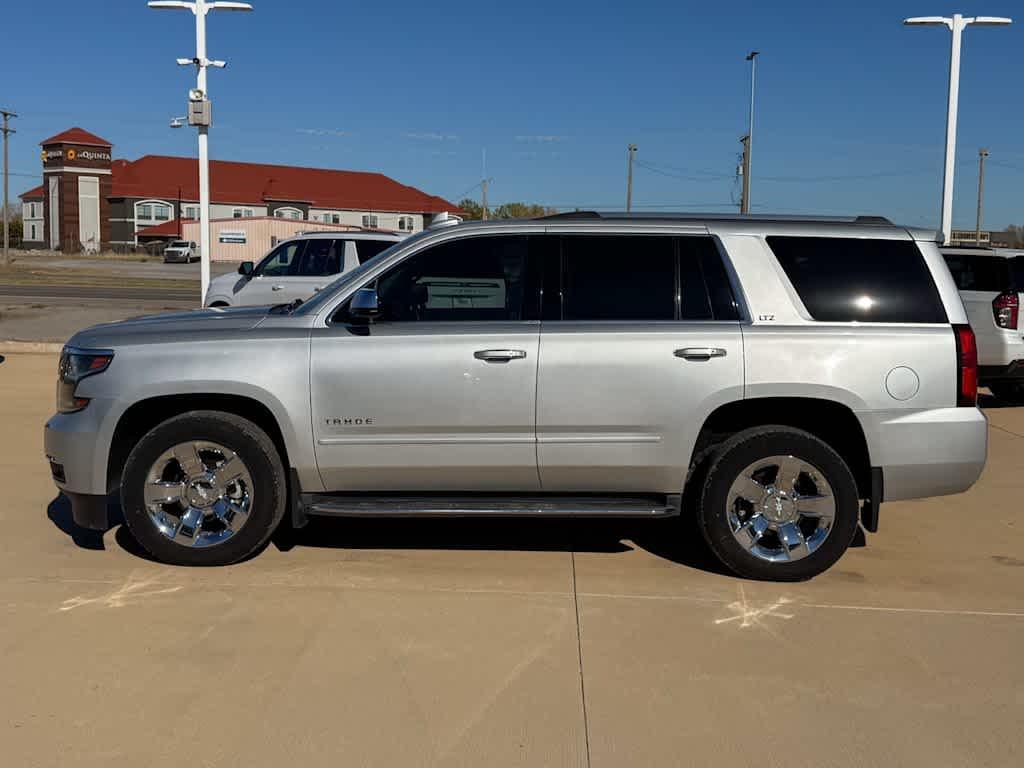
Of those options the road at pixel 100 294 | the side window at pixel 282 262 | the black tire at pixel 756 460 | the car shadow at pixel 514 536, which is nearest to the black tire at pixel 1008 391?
the car shadow at pixel 514 536

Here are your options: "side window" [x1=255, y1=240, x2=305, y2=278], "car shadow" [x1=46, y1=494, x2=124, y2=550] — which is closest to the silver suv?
"car shadow" [x1=46, y1=494, x2=124, y2=550]

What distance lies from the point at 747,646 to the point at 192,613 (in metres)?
2.59

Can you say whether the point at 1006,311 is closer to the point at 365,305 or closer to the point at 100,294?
the point at 365,305

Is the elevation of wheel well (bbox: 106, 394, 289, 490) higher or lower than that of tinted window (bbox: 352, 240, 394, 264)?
lower

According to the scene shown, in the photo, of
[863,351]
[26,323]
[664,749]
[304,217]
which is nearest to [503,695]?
[664,749]

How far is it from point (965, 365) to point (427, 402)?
2.80m

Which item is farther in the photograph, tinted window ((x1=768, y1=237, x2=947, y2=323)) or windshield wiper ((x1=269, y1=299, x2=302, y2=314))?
windshield wiper ((x1=269, y1=299, x2=302, y2=314))

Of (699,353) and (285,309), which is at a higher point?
(285,309)

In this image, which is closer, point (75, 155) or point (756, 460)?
point (756, 460)

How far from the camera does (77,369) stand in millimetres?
5727

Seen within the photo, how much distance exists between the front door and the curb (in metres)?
11.6

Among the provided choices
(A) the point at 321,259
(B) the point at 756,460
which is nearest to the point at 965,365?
(B) the point at 756,460

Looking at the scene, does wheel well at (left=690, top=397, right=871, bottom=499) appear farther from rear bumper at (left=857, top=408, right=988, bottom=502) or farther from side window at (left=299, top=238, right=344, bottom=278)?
side window at (left=299, top=238, right=344, bottom=278)

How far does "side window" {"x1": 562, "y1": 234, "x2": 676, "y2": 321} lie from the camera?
5656mm
